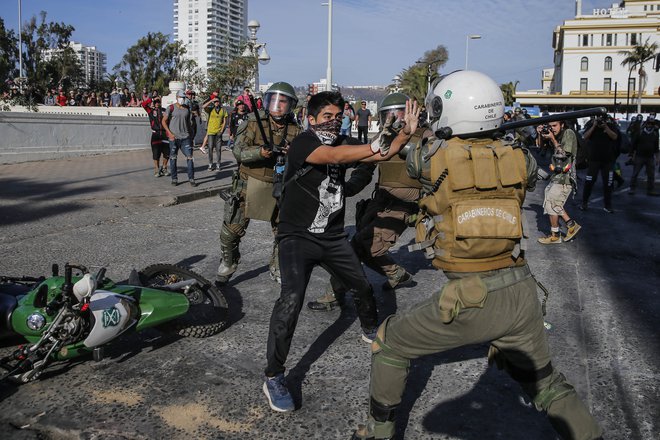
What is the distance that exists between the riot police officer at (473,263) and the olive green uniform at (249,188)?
111 inches

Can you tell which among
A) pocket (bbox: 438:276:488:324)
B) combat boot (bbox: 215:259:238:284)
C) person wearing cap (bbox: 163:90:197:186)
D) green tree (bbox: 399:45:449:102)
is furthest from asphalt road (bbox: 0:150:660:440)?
green tree (bbox: 399:45:449:102)

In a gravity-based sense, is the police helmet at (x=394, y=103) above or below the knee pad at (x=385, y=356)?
above

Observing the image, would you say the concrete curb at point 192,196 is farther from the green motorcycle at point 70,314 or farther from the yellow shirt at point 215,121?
the green motorcycle at point 70,314

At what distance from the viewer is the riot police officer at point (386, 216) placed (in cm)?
519

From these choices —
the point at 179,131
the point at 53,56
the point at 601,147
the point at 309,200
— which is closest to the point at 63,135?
the point at 179,131

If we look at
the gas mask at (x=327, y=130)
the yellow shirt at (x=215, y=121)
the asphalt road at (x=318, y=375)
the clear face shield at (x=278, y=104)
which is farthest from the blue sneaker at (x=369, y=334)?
the yellow shirt at (x=215, y=121)

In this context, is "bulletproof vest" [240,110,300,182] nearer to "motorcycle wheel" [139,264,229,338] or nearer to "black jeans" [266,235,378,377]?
"motorcycle wheel" [139,264,229,338]

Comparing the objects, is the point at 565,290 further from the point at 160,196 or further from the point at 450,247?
the point at 160,196

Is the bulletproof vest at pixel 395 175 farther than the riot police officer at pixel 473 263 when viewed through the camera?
Yes

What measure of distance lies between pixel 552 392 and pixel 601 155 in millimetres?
9414

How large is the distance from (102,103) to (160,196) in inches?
813

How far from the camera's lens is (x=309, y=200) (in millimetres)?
3631

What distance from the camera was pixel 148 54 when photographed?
59125mm

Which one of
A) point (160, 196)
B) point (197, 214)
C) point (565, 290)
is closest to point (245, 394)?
point (565, 290)
